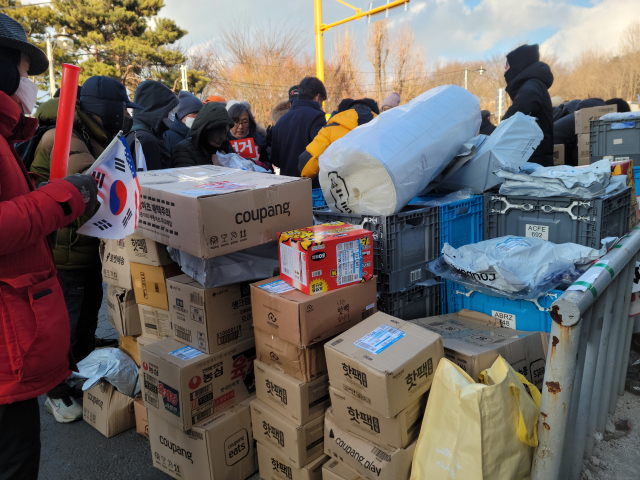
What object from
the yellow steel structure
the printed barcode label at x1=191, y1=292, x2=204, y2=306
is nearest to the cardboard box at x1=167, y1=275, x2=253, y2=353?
the printed barcode label at x1=191, y1=292, x2=204, y2=306

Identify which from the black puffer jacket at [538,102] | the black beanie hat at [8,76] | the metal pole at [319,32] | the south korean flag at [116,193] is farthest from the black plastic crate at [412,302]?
the metal pole at [319,32]

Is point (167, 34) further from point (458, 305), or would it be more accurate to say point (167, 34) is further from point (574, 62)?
point (574, 62)

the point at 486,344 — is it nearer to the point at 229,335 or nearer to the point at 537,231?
the point at 537,231

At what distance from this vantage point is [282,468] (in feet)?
7.04

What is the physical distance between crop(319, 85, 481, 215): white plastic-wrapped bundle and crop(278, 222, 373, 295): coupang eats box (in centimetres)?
39

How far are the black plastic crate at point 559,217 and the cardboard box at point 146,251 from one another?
2130 millimetres

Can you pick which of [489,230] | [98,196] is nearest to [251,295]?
[98,196]

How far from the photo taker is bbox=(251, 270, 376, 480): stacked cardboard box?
1.92m

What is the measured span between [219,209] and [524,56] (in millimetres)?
3777

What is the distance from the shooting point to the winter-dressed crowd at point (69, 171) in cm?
143

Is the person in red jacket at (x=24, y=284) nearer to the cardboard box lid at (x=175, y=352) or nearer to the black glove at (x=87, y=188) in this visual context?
the black glove at (x=87, y=188)

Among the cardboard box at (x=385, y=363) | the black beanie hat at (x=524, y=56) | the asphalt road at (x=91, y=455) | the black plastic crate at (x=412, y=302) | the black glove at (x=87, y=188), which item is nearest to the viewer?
the black glove at (x=87, y=188)

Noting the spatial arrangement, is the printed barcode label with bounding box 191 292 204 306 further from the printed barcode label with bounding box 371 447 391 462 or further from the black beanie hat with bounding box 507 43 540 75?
the black beanie hat with bounding box 507 43 540 75

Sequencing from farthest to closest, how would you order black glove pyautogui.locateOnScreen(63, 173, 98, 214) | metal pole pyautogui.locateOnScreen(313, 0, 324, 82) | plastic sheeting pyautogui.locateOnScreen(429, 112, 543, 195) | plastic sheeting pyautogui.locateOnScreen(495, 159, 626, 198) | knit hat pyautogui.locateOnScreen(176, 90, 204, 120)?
metal pole pyautogui.locateOnScreen(313, 0, 324, 82), knit hat pyautogui.locateOnScreen(176, 90, 204, 120), plastic sheeting pyautogui.locateOnScreen(429, 112, 543, 195), plastic sheeting pyautogui.locateOnScreen(495, 159, 626, 198), black glove pyautogui.locateOnScreen(63, 173, 98, 214)
